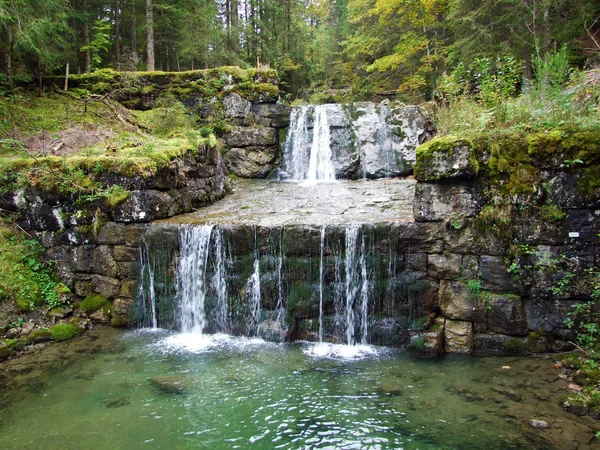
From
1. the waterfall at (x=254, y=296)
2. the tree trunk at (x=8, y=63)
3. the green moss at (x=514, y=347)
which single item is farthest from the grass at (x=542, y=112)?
the tree trunk at (x=8, y=63)

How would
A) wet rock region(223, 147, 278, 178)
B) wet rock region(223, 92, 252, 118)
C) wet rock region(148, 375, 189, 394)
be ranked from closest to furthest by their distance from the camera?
1. wet rock region(148, 375, 189, 394)
2. wet rock region(223, 147, 278, 178)
3. wet rock region(223, 92, 252, 118)

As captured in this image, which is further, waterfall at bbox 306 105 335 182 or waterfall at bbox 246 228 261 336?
waterfall at bbox 306 105 335 182

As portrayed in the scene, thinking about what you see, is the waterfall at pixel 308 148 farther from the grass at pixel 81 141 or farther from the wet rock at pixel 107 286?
the wet rock at pixel 107 286

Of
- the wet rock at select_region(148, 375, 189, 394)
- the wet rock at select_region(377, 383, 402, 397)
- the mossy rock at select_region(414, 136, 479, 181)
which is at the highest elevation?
the mossy rock at select_region(414, 136, 479, 181)

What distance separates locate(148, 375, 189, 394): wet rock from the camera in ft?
17.2

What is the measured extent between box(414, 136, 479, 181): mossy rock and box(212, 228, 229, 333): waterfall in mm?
3638

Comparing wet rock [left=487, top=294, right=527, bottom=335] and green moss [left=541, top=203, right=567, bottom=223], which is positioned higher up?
green moss [left=541, top=203, right=567, bottom=223]

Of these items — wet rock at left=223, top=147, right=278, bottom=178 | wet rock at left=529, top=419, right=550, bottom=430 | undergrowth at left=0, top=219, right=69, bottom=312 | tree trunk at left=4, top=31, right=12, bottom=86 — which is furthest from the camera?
wet rock at left=223, top=147, right=278, bottom=178

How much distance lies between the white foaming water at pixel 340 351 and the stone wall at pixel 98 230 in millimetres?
3721

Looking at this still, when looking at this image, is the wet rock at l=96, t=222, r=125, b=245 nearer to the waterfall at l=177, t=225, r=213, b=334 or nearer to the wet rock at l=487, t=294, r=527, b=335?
the waterfall at l=177, t=225, r=213, b=334

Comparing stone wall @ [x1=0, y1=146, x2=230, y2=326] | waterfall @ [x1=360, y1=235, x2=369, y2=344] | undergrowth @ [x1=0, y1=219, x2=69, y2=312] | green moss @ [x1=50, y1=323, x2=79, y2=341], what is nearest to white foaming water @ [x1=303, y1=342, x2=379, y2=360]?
waterfall @ [x1=360, y1=235, x2=369, y2=344]

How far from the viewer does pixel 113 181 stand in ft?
25.4

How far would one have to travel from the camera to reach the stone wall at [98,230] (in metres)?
7.62

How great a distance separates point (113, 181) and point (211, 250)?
245 centimetres
